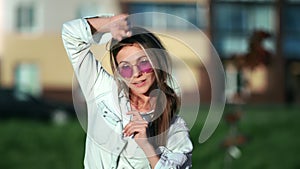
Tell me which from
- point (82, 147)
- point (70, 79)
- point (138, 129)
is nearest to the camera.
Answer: point (138, 129)

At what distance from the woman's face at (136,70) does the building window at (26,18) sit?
2643 centimetres

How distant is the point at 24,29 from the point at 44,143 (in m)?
18.0

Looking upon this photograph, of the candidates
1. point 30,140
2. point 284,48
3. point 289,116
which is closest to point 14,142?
point 30,140

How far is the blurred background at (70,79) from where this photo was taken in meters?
10.4

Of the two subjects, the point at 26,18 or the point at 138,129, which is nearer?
the point at 138,129

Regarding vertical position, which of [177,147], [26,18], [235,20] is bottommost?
[235,20]

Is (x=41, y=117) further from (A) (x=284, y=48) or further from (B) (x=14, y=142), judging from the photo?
(A) (x=284, y=48)

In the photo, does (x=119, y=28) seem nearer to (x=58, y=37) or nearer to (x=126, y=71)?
(x=126, y=71)

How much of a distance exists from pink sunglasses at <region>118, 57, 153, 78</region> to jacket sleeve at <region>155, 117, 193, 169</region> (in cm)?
14

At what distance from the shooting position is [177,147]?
2.16 meters

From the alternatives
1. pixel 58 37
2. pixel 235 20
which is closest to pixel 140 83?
pixel 58 37

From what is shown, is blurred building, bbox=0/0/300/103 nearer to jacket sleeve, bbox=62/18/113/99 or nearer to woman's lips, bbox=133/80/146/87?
jacket sleeve, bbox=62/18/113/99

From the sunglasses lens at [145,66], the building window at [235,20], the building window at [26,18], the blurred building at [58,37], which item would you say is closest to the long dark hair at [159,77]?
the sunglasses lens at [145,66]

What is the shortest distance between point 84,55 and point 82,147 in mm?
7943
